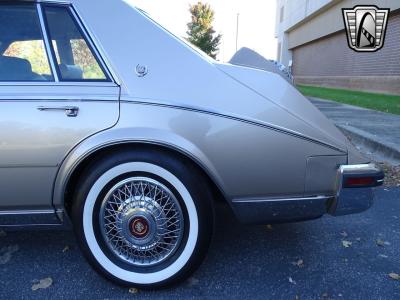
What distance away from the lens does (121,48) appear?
86.3 inches

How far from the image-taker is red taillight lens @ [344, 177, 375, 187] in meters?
2.26

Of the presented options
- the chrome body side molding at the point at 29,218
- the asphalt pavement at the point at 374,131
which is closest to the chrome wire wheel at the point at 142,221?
the chrome body side molding at the point at 29,218

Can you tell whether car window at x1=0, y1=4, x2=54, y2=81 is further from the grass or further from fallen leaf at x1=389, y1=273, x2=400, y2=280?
the grass

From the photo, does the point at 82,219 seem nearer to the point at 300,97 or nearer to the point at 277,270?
the point at 277,270

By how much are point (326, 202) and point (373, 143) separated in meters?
4.21

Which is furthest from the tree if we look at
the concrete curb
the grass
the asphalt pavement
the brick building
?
the concrete curb

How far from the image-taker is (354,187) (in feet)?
7.50

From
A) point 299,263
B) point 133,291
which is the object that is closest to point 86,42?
point 133,291

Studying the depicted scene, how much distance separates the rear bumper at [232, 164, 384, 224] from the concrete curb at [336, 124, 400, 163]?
3.40 metres

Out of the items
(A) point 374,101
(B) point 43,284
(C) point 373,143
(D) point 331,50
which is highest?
(D) point 331,50

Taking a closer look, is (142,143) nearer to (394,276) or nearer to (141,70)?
(141,70)

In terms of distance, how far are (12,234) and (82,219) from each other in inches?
45.9

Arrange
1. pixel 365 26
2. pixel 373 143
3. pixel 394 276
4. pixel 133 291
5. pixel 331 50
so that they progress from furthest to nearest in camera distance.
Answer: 1. pixel 331 50
2. pixel 365 26
3. pixel 373 143
4. pixel 394 276
5. pixel 133 291

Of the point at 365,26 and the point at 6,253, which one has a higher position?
the point at 365,26
